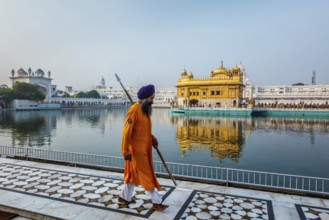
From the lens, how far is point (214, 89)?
168 ft

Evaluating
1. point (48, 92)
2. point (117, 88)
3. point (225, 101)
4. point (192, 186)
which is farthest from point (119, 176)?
point (117, 88)

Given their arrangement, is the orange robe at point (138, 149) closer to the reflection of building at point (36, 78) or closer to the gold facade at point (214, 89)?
the gold facade at point (214, 89)

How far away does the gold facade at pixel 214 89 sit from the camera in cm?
4909

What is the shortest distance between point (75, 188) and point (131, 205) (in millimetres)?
1503

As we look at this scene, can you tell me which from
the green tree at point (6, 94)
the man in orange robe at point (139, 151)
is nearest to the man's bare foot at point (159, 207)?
the man in orange robe at point (139, 151)

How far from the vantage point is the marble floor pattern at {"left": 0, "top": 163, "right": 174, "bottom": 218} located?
432 centimetres

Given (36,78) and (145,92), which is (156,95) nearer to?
(36,78)

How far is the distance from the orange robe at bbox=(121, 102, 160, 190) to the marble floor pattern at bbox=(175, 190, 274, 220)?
76cm

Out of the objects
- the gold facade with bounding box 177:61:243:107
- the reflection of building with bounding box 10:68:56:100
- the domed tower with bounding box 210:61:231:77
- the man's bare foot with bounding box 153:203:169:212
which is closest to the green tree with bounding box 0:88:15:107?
the reflection of building with bounding box 10:68:56:100

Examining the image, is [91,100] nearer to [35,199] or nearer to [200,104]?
[200,104]

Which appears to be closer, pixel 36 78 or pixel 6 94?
pixel 6 94

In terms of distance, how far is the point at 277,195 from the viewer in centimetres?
487

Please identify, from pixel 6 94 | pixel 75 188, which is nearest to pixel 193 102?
pixel 6 94

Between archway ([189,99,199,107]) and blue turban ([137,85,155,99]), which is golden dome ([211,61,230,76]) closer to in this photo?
archway ([189,99,199,107])
